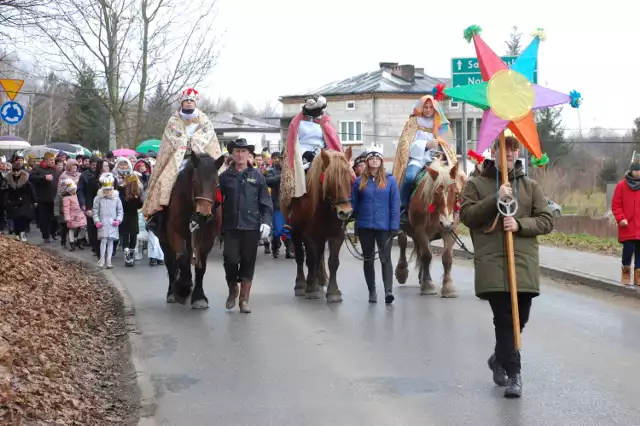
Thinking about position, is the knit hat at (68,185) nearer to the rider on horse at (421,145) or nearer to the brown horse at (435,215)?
the rider on horse at (421,145)

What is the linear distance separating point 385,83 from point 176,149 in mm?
61274

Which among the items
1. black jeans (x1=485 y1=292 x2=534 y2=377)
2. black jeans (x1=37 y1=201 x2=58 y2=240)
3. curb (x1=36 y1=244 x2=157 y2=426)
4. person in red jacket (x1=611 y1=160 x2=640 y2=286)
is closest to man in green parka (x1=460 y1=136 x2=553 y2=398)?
black jeans (x1=485 y1=292 x2=534 y2=377)

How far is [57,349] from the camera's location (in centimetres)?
849

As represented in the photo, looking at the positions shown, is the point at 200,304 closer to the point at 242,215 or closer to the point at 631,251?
the point at 242,215

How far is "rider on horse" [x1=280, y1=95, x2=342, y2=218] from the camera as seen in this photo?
12773 mm

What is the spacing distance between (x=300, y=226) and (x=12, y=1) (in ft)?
15.8

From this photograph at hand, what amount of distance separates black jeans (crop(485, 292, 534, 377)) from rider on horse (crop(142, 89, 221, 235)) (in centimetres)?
548

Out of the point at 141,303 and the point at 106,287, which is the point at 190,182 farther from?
the point at 106,287

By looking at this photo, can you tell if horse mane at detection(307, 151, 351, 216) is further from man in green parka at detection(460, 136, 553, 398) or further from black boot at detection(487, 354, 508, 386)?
black boot at detection(487, 354, 508, 386)

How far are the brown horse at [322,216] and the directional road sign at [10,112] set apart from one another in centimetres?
804

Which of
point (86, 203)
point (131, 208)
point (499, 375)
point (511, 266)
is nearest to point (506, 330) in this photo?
point (499, 375)

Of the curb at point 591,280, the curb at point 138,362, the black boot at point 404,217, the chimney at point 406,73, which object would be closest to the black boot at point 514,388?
the curb at point 138,362

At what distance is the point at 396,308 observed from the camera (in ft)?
38.4

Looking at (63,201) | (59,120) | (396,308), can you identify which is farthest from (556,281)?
(59,120)
